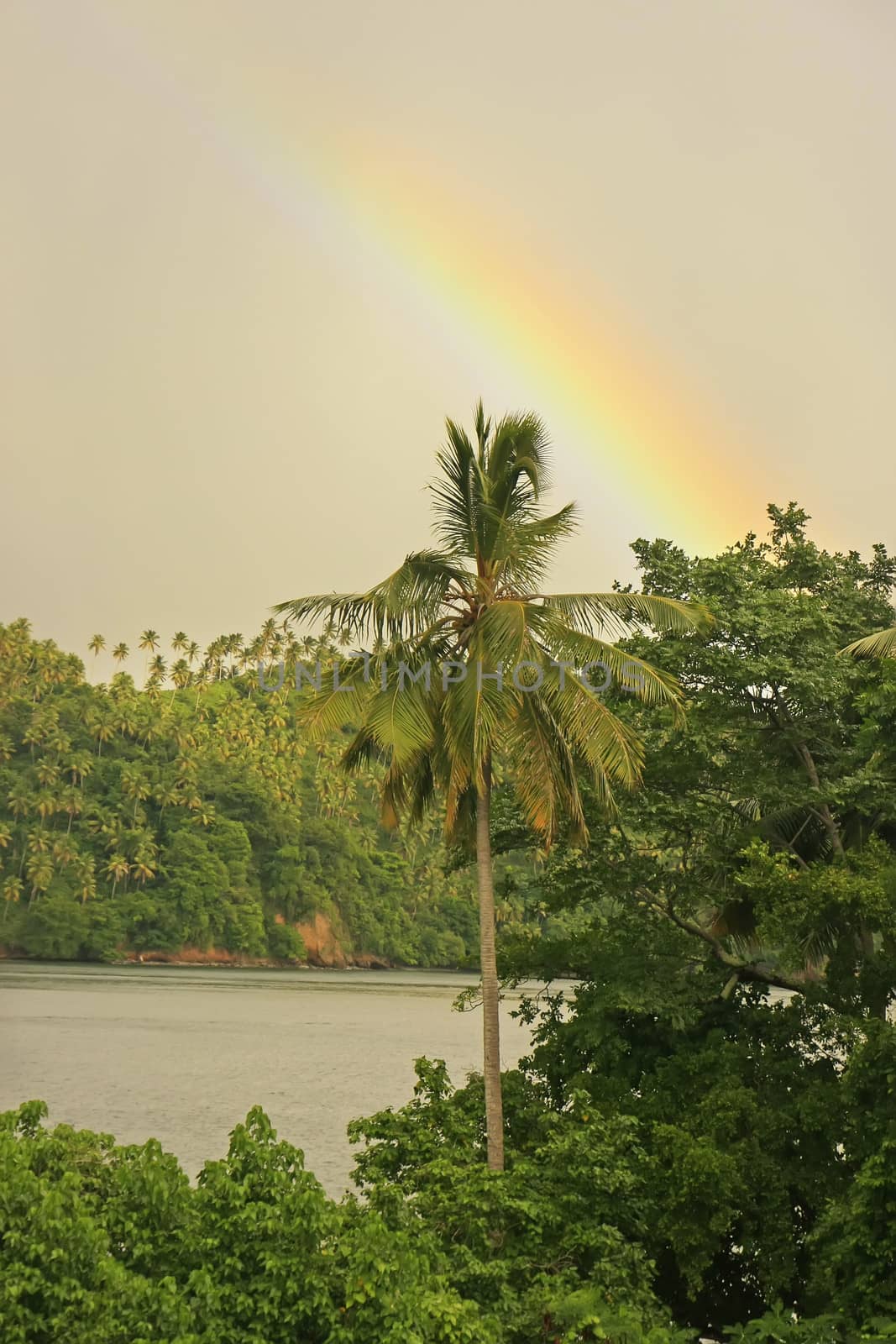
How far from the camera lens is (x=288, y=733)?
384 ft

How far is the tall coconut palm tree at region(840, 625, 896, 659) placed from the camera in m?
17.8

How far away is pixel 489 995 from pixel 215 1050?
143ft

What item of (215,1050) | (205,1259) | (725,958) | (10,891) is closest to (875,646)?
(725,958)

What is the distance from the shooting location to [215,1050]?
5462 centimetres

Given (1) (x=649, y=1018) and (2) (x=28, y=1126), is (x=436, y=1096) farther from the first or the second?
(2) (x=28, y=1126)

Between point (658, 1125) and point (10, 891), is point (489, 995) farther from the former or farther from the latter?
point (10, 891)

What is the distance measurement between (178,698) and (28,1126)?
355ft

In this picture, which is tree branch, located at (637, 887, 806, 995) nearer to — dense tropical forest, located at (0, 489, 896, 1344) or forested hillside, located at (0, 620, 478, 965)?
dense tropical forest, located at (0, 489, 896, 1344)

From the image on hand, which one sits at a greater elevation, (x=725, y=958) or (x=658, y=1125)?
(x=725, y=958)

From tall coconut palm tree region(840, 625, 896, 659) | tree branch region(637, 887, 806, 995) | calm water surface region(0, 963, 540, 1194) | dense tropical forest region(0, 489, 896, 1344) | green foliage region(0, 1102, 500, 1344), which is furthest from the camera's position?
calm water surface region(0, 963, 540, 1194)

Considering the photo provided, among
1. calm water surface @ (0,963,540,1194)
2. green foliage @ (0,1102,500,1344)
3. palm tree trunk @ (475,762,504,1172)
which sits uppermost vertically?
palm tree trunk @ (475,762,504,1172)

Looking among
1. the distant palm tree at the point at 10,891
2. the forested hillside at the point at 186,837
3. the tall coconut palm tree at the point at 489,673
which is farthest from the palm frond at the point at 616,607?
the distant palm tree at the point at 10,891

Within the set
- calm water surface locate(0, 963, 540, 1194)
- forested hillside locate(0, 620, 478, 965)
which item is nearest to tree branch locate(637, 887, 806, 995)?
calm water surface locate(0, 963, 540, 1194)

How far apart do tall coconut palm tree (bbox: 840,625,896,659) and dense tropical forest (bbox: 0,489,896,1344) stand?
389 millimetres
